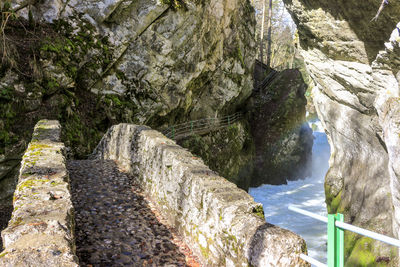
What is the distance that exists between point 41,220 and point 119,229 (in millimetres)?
1845

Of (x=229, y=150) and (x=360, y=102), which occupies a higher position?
(x=360, y=102)

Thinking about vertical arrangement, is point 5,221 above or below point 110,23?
below

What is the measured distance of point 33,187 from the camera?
375 cm

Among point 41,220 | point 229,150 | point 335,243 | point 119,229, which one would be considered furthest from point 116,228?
point 229,150

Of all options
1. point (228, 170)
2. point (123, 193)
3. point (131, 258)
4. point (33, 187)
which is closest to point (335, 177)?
point (228, 170)

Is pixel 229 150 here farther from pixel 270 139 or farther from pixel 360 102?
pixel 360 102

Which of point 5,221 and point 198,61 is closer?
point 5,221

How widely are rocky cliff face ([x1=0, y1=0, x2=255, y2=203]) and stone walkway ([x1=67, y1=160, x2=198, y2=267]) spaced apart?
6346 mm

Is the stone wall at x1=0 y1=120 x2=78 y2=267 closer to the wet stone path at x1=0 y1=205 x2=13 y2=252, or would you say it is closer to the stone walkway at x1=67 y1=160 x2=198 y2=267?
the stone walkway at x1=67 y1=160 x2=198 y2=267

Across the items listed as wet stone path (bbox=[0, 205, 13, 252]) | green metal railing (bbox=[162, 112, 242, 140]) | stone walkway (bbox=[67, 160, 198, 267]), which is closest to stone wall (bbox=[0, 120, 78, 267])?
stone walkway (bbox=[67, 160, 198, 267])

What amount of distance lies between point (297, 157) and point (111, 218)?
69.7 ft

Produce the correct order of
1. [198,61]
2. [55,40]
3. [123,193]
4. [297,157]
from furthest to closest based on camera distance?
[297,157], [198,61], [55,40], [123,193]

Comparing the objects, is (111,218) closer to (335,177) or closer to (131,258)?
(131,258)

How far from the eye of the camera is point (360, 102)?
11.0 m
